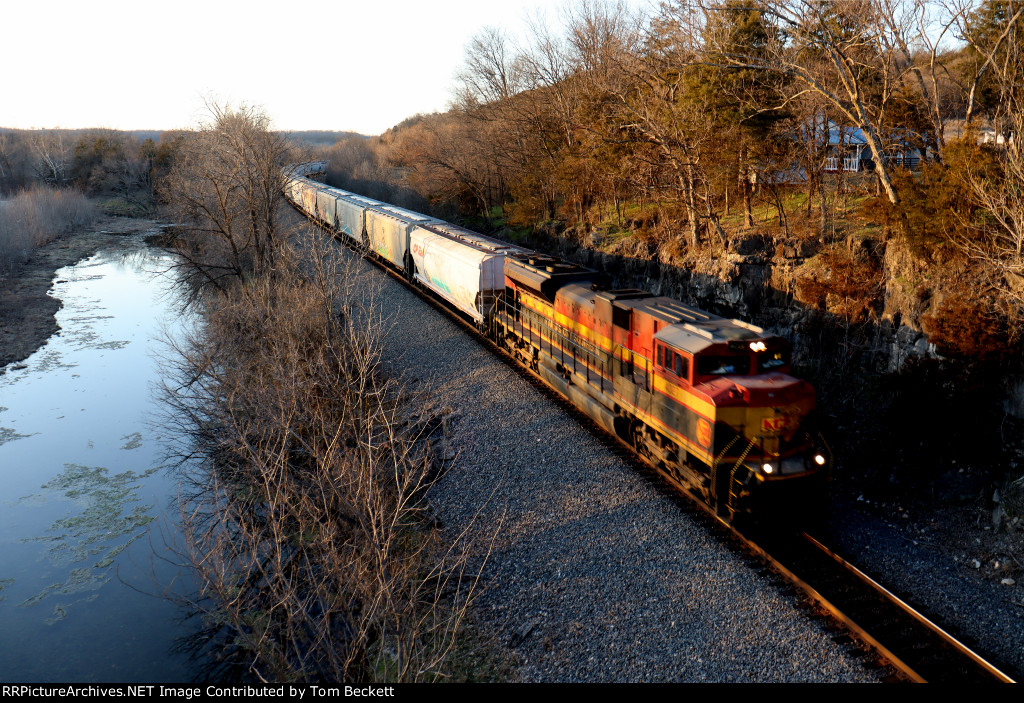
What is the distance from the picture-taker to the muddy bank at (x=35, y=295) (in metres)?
29.8

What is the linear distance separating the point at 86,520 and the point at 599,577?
1325cm

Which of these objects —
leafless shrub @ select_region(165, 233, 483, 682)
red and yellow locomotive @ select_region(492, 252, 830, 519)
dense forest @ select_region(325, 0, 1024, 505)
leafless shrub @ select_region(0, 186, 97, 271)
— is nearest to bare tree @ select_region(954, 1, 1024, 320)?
dense forest @ select_region(325, 0, 1024, 505)

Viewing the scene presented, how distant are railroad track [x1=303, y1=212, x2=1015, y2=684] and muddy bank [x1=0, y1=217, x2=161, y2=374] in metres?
30.6

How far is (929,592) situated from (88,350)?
108ft

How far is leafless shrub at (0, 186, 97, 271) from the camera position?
4512cm

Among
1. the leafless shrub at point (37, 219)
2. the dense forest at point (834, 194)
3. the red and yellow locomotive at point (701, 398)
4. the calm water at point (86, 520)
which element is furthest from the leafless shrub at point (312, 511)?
the leafless shrub at point (37, 219)

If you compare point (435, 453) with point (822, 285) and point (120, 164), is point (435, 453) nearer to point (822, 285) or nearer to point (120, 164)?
point (822, 285)

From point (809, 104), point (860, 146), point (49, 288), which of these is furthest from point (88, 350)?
point (860, 146)

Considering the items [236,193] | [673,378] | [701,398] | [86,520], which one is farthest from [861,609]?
[236,193]

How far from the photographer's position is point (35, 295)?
123 feet

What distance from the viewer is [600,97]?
32344 mm

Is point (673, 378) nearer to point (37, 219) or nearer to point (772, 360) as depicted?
point (772, 360)

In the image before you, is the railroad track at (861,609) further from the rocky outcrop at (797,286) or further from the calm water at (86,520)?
the calm water at (86,520)

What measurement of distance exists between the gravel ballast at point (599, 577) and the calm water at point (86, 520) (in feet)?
19.7
